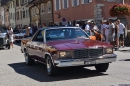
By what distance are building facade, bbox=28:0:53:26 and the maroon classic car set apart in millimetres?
31068

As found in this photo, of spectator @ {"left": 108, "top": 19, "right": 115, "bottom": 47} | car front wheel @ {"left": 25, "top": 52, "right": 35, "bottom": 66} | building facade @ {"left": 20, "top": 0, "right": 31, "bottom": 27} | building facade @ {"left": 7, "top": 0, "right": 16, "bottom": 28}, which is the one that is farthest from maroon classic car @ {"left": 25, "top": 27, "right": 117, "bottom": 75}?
building facade @ {"left": 7, "top": 0, "right": 16, "bottom": 28}

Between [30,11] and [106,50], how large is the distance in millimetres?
48382

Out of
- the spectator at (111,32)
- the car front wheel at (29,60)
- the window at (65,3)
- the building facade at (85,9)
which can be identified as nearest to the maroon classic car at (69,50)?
the car front wheel at (29,60)

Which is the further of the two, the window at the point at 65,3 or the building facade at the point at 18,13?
the building facade at the point at 18,13

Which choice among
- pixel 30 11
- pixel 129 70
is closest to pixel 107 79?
pixel 129 70

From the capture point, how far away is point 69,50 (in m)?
9.56

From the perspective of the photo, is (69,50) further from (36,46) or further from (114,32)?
(114,32)

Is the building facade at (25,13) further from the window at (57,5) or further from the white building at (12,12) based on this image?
the window at (57,5)

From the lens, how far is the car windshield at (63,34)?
439 inches

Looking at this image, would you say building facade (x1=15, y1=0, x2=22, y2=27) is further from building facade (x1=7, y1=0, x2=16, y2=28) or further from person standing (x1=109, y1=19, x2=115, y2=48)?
person standing (x1=109, y1=19, x2=115, y2=48)

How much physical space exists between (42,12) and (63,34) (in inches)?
1462

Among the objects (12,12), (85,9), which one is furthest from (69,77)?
(12,12)

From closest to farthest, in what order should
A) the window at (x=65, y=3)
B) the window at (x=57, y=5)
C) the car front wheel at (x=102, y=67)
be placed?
the car front wheel at (x=102, y=67) → the window at (x=65, y=3) → the window at (x=57, y=5)

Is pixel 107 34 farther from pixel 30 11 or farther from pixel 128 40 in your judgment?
pixel 30 11
